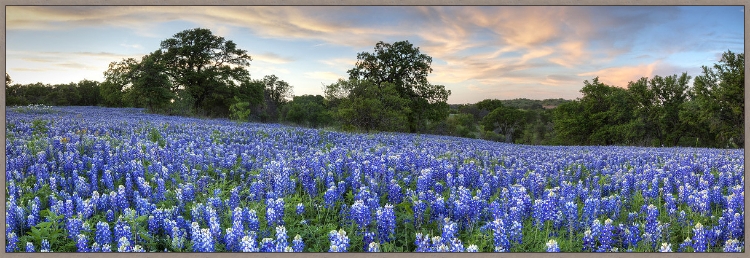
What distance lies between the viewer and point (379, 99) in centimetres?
1712

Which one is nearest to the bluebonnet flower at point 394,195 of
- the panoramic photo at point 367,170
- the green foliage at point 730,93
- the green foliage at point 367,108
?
the panoramic photo at point 367,170

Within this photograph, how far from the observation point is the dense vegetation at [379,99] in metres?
17.9

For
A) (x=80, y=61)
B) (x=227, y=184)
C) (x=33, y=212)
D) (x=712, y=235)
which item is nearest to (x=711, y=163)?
(x=712, y=235)

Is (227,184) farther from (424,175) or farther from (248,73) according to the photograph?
(248,73)

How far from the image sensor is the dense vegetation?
1792 cm

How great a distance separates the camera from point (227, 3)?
14.0ft

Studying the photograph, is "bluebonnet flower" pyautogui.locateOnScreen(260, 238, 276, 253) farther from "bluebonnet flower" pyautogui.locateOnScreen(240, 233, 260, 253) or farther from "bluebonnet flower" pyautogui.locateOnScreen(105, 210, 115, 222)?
"bluebonnet flower" pyautogui.locateOnScreen(105, 210, 115, 222)

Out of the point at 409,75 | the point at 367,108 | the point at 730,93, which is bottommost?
the point at 367,108

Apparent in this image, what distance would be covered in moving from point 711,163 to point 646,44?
229 centimetres

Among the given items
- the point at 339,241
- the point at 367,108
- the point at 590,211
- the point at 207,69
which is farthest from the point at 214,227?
the point at 207,69

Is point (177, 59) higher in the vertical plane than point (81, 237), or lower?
higher

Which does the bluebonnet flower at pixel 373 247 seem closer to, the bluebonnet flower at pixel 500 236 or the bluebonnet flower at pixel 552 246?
the bluebonnet flower at pixel 500 236

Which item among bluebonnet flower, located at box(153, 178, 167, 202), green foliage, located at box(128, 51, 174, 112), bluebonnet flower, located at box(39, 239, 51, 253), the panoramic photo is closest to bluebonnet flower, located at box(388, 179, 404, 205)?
the panoramic photo

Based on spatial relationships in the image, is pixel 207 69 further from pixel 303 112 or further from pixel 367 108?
pixel 367 108
